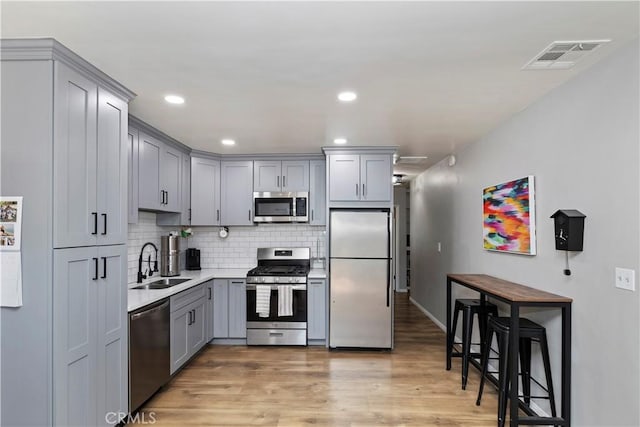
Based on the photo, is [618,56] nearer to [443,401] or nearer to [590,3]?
[590,3]

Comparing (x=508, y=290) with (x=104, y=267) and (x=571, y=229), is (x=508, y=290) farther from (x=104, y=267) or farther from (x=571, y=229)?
(x=104, y=267)

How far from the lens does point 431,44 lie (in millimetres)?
1969

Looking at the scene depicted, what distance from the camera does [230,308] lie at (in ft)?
15.1

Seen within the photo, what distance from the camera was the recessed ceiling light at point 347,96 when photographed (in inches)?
105

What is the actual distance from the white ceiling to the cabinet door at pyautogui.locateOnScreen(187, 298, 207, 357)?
204cm

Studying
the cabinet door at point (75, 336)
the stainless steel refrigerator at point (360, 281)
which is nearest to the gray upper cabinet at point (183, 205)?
the stainless steel refrigerator at point (360, 281)

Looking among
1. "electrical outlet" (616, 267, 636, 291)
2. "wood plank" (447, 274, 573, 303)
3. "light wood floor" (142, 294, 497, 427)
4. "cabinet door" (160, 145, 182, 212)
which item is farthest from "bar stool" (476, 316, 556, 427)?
"cabinet door" (160, 145, 182, 212)

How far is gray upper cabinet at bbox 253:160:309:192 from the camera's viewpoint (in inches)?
192

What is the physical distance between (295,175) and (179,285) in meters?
2.00

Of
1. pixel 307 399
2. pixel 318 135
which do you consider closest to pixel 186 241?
pixel 318 135

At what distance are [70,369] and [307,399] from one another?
182cm

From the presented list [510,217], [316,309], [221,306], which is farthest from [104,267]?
[510,217]

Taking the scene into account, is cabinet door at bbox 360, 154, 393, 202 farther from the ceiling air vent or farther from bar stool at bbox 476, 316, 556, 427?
the ceiling air vent

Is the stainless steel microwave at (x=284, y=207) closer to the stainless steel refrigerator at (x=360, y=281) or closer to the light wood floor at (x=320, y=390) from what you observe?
the stainless steel refrigerator at (x=360, y=281)
